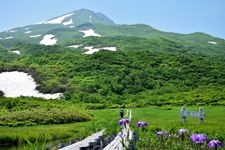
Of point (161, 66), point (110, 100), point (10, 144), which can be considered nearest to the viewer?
point (10, 144)

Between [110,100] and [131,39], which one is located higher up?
[131,39]

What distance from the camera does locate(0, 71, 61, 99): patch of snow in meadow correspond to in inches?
2901

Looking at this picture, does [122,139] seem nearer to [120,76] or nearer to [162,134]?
[162,134]

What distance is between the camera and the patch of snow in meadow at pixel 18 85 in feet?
242

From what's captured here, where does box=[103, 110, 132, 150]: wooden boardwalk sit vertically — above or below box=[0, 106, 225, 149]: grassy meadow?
above

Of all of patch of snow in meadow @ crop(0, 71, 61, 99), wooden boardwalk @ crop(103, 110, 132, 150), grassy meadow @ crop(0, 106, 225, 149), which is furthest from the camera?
patch of snow in meadow @ crop(0, 71, 61, 99)

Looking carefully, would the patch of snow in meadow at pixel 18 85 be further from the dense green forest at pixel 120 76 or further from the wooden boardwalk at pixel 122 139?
the wooden boardwalk at pixel 122 139

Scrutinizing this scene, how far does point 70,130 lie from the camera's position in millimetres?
32312

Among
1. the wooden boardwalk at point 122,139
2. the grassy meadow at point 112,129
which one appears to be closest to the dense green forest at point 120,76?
the grassy meadow at point 112,129

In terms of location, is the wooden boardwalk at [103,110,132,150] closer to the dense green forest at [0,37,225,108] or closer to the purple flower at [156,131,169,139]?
the purple flower at [156,131,169,139]

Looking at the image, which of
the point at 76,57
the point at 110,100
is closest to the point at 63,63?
the point at 76,57

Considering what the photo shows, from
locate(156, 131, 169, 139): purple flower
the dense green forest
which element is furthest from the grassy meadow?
the dense green forest

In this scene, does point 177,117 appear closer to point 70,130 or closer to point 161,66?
point 70,130

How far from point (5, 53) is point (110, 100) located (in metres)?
81.4
